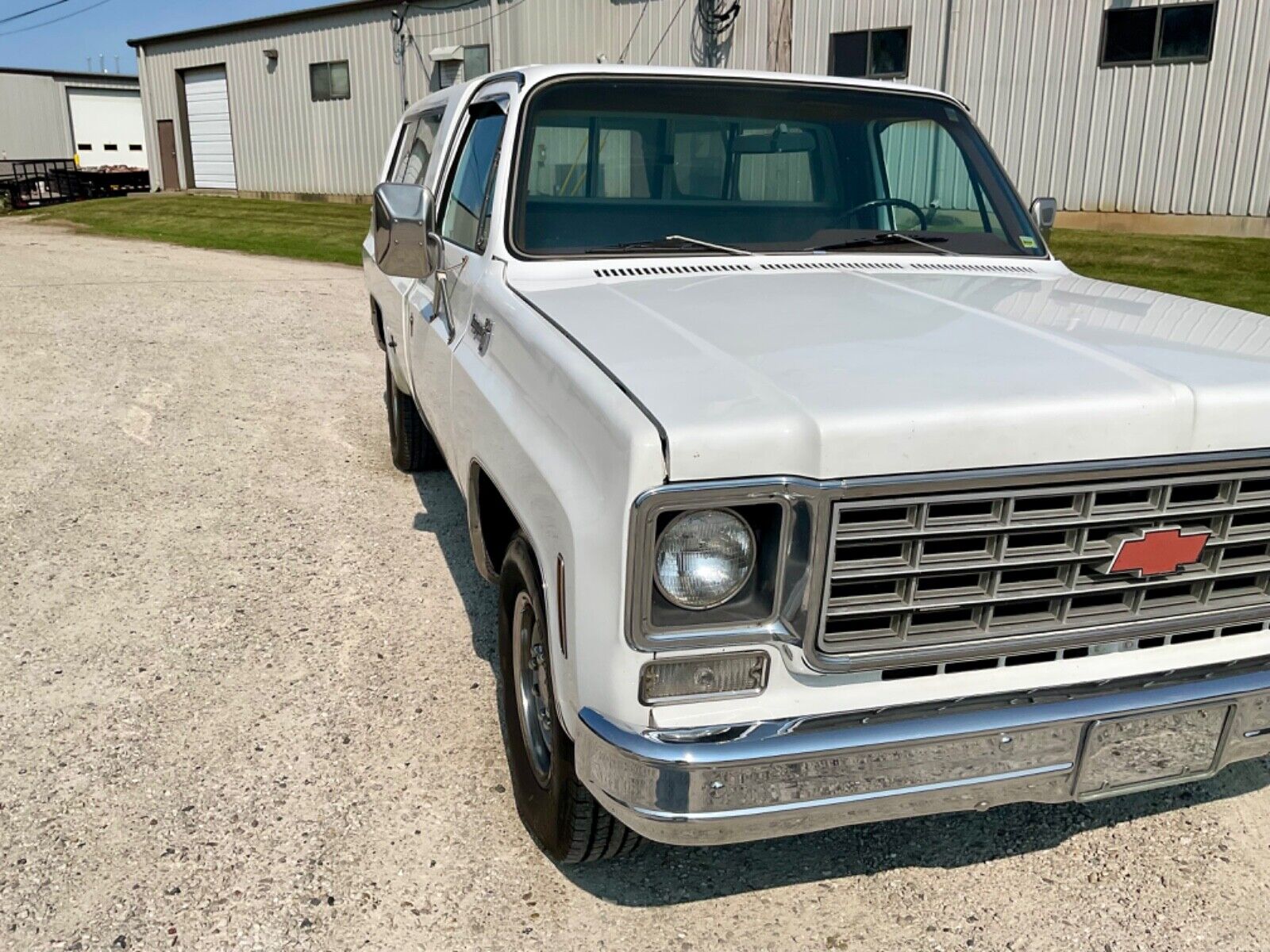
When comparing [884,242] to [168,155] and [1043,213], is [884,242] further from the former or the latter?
[168,155]

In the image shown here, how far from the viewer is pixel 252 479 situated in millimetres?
5918

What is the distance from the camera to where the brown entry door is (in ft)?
92.9

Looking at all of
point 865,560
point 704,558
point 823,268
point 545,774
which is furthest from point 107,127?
point 865,560

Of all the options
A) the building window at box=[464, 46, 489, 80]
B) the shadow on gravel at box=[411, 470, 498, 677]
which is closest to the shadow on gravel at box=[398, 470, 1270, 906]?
the shadow on gravel at box=[411, 470, 498, 677]

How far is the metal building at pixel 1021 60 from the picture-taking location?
13.3 meters

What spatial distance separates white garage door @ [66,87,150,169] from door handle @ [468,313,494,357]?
4059 cm

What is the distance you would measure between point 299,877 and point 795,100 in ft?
9.81

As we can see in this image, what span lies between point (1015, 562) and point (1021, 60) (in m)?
14.1

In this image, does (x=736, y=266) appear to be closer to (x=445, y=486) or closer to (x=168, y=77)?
(x=445, y=486)

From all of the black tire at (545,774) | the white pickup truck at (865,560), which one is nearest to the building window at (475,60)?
the white pickup truck at (865,560)

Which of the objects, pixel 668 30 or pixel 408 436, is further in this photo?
pixel 668 30

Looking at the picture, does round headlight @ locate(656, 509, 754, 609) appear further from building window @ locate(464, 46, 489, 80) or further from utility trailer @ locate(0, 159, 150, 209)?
utility trailer @ locate(0, 159, 150, 209)

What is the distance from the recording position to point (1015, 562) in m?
2.25

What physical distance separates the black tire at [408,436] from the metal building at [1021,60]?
771 cm
